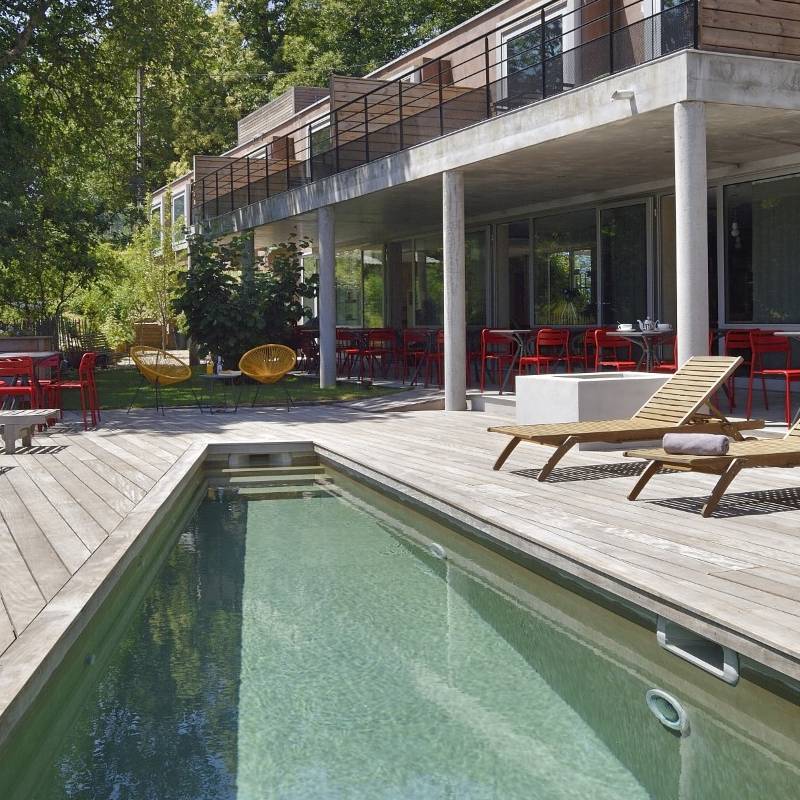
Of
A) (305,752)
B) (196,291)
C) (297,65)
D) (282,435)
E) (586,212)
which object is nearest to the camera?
(305,752)

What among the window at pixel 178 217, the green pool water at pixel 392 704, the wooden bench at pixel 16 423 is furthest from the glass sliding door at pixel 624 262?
the window at pixel 178 217

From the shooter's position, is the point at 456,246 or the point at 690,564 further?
the point at 456,246

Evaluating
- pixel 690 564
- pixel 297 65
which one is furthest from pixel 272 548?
pixel 297 65

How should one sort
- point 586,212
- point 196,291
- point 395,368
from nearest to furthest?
point 586,212 → point 196,291 → point 395,368

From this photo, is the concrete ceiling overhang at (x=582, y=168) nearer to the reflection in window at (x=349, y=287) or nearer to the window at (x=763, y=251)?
the window at (x=763, y=251)

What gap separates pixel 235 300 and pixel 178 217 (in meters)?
15.2

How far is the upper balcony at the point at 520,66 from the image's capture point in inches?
352

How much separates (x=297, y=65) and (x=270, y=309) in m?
22.1

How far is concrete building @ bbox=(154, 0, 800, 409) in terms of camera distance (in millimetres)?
8727

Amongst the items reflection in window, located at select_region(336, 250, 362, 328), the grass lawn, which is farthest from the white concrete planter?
reflection in window, located at select_region(336, 250, 362, 328)

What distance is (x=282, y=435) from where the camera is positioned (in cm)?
1025

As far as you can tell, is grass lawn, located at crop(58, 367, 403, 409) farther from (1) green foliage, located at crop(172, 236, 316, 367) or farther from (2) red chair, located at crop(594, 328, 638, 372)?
(2) red chair, located at crop(594, 328, 638, 372)

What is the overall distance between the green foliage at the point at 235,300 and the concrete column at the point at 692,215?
979cm

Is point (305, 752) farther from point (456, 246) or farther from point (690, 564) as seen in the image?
point (456, 246)
